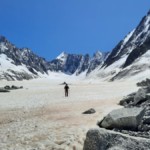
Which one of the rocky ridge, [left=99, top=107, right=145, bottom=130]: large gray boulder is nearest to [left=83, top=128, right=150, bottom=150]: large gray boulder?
the rocky ridge

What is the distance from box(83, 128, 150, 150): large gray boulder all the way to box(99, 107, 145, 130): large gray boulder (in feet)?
15.5

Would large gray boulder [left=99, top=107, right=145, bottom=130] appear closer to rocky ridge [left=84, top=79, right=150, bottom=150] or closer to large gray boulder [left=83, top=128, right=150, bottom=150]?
rocky ridge [left=84, top=79, right=150, bottom=150]

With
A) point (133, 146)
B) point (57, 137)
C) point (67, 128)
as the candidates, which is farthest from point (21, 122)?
point (133, 146)

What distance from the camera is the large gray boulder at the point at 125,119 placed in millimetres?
18491

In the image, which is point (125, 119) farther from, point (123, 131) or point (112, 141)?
point (112, 141)

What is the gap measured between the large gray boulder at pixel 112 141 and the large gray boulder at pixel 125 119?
4.72m

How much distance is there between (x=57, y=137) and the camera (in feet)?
60.0

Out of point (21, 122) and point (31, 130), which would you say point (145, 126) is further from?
point (21, 122)

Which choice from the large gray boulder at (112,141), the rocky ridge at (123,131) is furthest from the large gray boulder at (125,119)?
the large gray boulder at (112,141)

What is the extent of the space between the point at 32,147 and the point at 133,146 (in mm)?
5724

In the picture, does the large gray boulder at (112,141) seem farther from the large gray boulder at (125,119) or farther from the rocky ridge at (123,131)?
the large gray boulder at (125,119)

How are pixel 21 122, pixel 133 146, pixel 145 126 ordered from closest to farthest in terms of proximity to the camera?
pixel 133 146, pixel 145 126, pixel 21 122

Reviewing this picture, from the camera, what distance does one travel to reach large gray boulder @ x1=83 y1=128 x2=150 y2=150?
12.4m

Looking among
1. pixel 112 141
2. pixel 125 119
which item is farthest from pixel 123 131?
pixel 112 141
